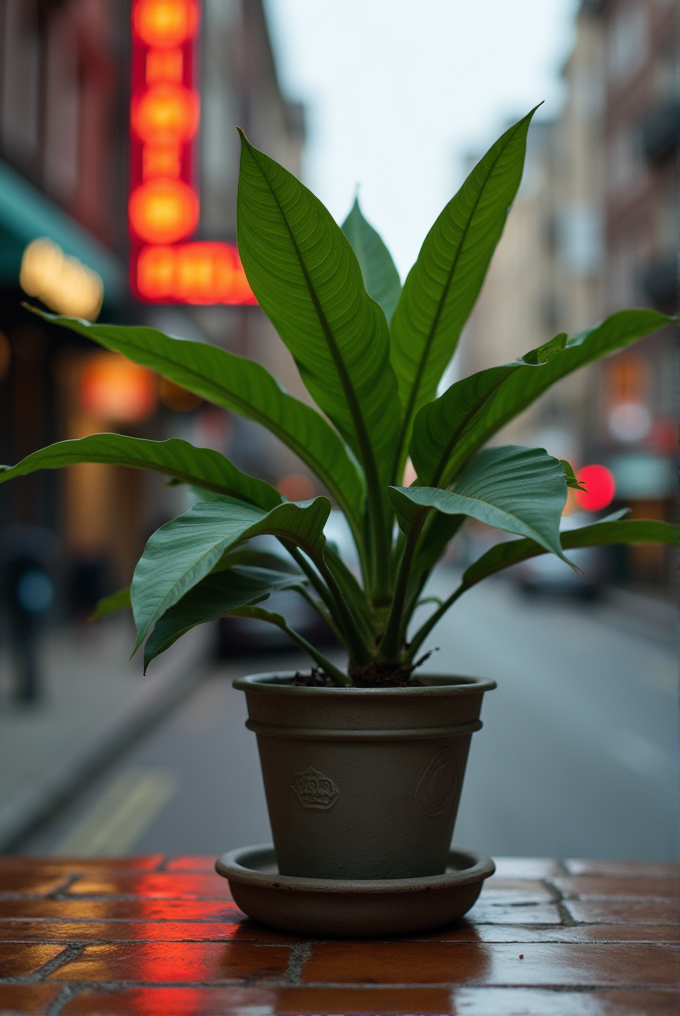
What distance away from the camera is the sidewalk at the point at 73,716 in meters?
5.52

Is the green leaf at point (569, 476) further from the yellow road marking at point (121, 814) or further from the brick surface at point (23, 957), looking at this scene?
the yellow road marking at point (121, 814)

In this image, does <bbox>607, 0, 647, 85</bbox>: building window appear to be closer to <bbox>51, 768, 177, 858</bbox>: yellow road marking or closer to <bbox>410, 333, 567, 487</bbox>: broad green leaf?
<bbox>51, 768, 177, 858</bbox>: yellow road marking

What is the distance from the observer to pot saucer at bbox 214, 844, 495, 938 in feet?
5.33

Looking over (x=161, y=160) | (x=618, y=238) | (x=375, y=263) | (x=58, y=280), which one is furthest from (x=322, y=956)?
(x=618, y=238)

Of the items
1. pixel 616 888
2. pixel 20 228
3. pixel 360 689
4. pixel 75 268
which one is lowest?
pixel 616 888

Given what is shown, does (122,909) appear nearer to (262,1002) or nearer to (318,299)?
(262,1002)

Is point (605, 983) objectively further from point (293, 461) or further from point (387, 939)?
point (293, 461)

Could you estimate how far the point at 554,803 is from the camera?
6105 millimetres

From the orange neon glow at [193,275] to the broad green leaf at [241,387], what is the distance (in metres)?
10.9

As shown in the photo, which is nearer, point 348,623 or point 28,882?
point 348,623

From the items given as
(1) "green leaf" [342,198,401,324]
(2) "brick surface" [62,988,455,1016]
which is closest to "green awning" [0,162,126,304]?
(1) "green leaf" [342,198,401,324]

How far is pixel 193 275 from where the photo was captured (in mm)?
12781

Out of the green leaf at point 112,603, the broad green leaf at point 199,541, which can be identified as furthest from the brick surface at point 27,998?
the green leaf at point 112,603

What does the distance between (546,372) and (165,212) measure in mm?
12109
